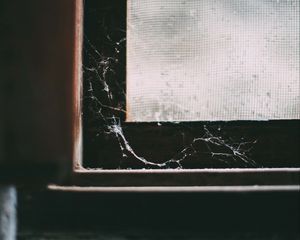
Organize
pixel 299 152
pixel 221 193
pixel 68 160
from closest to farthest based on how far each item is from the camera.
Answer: pixel 68 160, pixel 221 193, pixel 299 152

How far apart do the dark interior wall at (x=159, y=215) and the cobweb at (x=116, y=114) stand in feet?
0.49

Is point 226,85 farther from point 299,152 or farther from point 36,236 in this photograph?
point 36,236

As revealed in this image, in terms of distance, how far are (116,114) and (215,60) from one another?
0.37 meters

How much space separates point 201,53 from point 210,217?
516 millimetres

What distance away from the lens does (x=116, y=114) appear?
3.82 ft

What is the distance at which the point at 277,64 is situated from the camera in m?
1.12

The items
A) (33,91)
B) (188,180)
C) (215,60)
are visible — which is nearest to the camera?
(33,91)

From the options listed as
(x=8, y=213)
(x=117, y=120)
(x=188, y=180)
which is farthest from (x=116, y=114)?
(x=8, y=213)

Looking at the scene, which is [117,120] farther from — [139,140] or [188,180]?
[188,180]

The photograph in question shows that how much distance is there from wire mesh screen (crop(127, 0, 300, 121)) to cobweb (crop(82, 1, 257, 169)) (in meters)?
0.05

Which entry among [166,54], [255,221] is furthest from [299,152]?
[166,54]

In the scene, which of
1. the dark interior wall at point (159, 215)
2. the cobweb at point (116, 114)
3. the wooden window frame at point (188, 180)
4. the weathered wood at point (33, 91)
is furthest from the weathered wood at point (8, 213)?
the weathered wood at point (33, 91)

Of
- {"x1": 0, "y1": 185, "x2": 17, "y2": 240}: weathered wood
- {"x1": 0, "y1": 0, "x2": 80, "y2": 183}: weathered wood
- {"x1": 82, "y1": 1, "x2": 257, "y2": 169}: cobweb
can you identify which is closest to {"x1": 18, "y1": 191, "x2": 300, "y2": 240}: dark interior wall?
{"x1": 0, "y1": 185, "x2": 17, "y2": 240}: weathered wood

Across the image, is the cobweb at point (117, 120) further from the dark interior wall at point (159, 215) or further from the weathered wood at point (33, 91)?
the weathered wood at point (33, 91)
